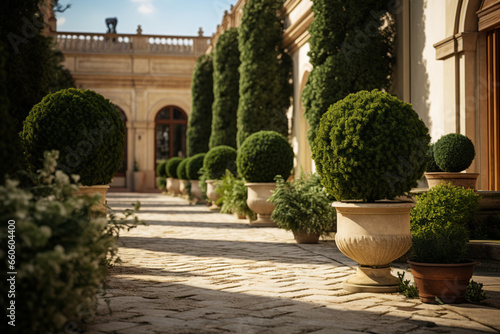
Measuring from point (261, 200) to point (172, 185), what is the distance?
14748 mm

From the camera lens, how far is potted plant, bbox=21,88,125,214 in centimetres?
642

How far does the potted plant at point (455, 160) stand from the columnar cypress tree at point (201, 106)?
16949 millimetres

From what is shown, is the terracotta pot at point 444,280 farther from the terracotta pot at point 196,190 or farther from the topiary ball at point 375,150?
the terracotta pot at point 196,190

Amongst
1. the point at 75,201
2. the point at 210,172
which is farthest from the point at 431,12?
the point at 210,172

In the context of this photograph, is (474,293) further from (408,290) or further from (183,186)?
(183,186)

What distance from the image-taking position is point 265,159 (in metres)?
12.0

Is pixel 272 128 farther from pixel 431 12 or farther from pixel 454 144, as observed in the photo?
pixel 454 144

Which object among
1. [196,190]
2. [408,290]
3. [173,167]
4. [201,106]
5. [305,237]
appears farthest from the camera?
[173,167]

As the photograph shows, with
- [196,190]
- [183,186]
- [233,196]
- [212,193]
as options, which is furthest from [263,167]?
[183,186]

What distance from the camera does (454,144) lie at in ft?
25.1

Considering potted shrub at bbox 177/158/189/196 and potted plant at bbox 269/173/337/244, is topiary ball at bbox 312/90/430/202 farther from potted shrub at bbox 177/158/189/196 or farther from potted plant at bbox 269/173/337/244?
potted shrub at bbox 177/158/189/196

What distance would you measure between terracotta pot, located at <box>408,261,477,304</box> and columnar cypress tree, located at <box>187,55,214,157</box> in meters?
19.7

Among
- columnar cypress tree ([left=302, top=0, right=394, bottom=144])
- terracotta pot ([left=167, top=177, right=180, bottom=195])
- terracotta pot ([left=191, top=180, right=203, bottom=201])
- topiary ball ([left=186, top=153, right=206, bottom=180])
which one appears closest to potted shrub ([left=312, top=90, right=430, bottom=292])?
columnar cypress tree ([left=302, top=0, right=394, bottom=144])

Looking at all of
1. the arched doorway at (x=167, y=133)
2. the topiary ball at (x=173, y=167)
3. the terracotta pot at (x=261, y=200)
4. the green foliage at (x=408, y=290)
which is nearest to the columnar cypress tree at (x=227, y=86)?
the topiary ball at (x=173, y=167)
